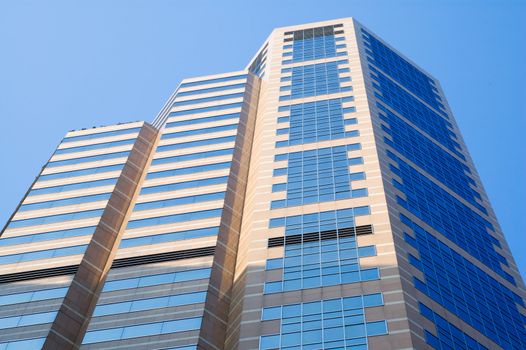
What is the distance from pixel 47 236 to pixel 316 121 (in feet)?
112

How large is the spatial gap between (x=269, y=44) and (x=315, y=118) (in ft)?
109

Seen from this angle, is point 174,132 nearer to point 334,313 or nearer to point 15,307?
point 15,307

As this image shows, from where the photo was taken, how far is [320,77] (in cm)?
9450

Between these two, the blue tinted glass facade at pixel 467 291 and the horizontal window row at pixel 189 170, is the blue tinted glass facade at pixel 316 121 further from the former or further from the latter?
the blue tinted glass facade at pixel 467 291

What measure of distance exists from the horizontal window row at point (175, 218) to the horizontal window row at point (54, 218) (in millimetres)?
5644

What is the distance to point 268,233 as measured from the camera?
64.6 m

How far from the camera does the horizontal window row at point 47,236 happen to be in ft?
237

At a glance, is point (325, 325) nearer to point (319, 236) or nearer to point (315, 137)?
point (319, 236)

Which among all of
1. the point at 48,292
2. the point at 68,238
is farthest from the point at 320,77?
the point at 48,292

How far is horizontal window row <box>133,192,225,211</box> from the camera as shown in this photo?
244 ft

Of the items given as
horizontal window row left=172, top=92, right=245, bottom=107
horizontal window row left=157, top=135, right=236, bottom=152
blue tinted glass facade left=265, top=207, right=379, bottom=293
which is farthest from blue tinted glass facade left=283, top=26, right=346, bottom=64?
blue tinted glass facade left=265, top=207, right=379, bottom=293

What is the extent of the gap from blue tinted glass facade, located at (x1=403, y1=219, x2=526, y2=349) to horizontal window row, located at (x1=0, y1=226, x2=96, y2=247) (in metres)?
33.6

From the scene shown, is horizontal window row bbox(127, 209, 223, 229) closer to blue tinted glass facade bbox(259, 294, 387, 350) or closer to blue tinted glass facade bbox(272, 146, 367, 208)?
blue tinted glass facade bbox(272, 146, 367, 208)

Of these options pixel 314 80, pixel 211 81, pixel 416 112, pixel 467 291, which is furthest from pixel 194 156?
pixel 467 291
